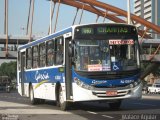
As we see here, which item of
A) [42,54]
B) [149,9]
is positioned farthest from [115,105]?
[149,9]

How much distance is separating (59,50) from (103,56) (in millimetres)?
2510

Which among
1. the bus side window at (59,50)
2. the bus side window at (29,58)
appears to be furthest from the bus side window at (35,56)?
the bus side window at (59,50)

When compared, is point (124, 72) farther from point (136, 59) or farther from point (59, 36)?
point (59, 36)

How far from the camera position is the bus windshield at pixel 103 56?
17.7 m

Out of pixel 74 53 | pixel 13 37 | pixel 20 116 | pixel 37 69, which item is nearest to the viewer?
pixel 20 116

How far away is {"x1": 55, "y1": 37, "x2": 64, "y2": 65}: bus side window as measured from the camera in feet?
63.4

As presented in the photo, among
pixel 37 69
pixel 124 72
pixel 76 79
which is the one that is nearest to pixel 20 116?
pixel 76 79

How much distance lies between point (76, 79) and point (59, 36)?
2.52 meters

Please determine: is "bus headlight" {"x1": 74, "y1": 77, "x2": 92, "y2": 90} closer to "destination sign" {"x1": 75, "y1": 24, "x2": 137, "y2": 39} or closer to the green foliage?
"destination sign" {"x1": 75, "y1": 24, "x2": 137, "y2": 39}

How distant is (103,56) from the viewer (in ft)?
58.2

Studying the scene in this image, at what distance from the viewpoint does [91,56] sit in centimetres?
1770

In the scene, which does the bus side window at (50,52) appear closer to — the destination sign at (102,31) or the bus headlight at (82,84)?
the destination sign at (102,31)

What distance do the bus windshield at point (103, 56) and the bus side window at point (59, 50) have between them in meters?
1.51

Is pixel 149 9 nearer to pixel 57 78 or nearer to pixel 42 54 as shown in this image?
pixel 42 54
